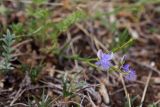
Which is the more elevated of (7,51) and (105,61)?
(7,51)

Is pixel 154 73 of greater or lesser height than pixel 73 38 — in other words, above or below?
below

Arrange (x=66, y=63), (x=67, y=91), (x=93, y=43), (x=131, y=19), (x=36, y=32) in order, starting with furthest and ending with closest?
(x=131, y=19) → (x=93, y=43) → (x=66, y=63) → (x=36, y=32) → (x=67, y=91)

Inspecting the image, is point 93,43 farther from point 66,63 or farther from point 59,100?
point 59,100

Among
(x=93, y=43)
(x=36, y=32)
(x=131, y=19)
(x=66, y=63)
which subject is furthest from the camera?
(x=131, y=19)

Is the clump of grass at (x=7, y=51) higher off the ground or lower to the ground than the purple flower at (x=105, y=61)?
higher

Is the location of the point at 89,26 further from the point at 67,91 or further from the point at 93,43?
the point at 67,91

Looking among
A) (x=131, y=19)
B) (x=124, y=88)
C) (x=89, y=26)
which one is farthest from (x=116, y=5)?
(x=124, y=88)

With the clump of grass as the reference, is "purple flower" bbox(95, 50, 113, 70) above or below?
below

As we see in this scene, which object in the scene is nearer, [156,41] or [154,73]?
[154,73]

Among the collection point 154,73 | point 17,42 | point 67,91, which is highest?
point 17,42

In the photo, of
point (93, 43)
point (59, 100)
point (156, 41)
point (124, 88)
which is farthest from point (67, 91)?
point (156, 41)
